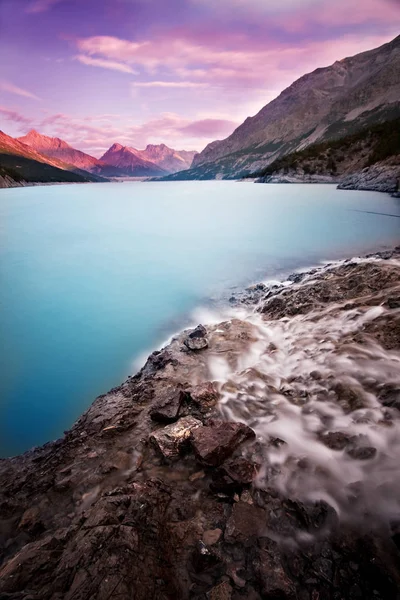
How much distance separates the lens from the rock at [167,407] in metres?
5.26

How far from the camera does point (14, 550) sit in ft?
11.7

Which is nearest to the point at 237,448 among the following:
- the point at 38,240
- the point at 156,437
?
the point at 156,437

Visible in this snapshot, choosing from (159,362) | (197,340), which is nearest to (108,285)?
(197,340)

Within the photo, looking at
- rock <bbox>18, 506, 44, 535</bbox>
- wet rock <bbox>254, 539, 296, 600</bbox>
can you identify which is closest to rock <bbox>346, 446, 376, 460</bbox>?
wet rock <bbox>254, 539, 296, 600</bbox>

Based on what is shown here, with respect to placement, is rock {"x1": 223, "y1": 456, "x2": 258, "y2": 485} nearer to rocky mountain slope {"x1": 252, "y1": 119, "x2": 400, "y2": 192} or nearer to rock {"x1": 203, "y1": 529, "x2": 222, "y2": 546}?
rock {"x1": 203, "y1": 529, "x2": 222, "y2": 546}

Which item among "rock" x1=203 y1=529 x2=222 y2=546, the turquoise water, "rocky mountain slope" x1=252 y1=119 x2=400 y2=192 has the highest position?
"rocky mountain slope" x1=252 y1=119 x2=400 y2=192

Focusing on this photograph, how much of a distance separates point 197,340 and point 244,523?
15.9 ft

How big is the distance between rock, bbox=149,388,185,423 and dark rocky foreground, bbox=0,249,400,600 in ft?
0.08

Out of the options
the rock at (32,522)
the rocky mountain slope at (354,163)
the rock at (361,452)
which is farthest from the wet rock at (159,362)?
the rocky mountain slope at (354,163)

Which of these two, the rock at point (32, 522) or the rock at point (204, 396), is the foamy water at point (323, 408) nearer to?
the rock at point (204, 396)

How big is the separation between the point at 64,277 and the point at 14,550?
48.3 feet

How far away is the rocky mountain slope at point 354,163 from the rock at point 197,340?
49.3 metres

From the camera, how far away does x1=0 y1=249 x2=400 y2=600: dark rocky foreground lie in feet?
9.35

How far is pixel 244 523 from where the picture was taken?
3412 mm
